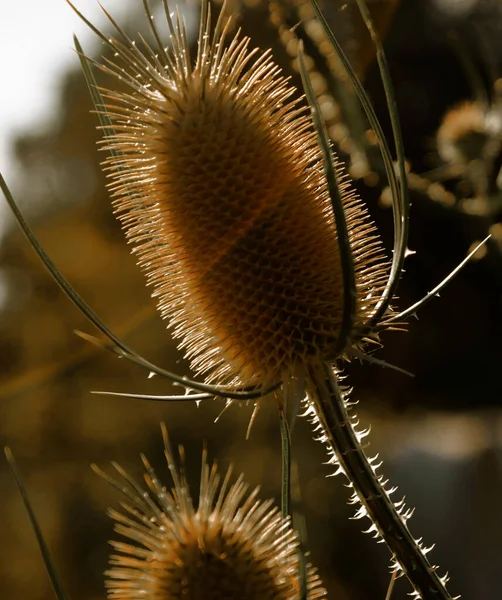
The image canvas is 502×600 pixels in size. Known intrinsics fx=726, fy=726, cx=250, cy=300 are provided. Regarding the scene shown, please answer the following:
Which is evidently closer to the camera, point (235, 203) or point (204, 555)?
point (204, 555)

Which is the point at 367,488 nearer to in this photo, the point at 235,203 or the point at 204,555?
the point at 204,555

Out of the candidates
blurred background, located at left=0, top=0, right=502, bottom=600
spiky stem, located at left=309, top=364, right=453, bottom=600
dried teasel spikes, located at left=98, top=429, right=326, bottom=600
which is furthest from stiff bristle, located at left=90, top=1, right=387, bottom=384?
blurred background, located at left=0, top=0, right=502, bottom=600

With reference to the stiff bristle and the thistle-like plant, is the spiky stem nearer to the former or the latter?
the stiff bristle

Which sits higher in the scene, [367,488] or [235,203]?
[235,203]

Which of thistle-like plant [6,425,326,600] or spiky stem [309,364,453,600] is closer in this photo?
thistle-like plant [6,425,326,600]

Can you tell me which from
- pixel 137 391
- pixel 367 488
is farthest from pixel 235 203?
pixel 137 391

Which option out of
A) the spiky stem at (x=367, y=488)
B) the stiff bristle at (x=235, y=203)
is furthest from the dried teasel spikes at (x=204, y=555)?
the stiff bristle at (x=235, y=203)

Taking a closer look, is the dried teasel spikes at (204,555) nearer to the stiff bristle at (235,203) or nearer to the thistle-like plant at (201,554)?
the thistle-like plant at (201,554)
